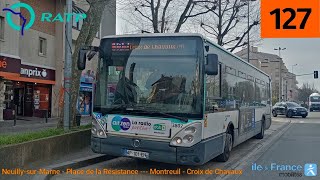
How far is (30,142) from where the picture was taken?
824cm

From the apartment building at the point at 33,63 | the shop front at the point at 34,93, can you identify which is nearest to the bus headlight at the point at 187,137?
the apartment building at the point at 33,63

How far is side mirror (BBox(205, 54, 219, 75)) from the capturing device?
7.86 m

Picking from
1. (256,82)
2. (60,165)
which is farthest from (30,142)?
(256,82)

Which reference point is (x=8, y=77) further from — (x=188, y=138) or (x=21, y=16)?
(x=188, y=138)

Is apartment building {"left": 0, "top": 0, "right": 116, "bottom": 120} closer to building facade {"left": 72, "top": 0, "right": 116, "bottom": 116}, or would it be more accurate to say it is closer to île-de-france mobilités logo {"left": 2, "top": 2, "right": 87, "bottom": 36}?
île-de-france mobilités logo {"left": 2, "top": 2, "right": 87, "bottom": 36}

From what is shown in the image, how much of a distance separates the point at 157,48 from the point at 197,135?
206 cm

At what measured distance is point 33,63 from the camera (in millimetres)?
25031

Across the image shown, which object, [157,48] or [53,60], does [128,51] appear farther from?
[53,60]

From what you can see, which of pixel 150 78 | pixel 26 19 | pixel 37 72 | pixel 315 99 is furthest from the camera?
pixel 315 99

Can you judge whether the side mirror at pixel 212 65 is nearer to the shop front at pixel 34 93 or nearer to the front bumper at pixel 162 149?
the front bumper at pixel 162 149

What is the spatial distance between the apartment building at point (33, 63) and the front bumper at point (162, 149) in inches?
557

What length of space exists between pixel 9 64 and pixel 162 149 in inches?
636

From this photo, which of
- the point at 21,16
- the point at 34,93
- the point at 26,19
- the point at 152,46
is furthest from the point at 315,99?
the point at 152,46

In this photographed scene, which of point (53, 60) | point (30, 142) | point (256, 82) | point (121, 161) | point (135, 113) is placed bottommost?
point (121, 161)
